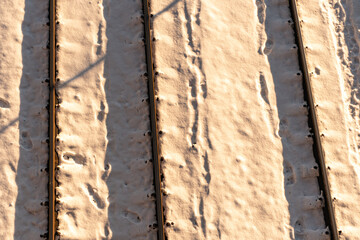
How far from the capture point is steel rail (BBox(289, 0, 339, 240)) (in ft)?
13.8

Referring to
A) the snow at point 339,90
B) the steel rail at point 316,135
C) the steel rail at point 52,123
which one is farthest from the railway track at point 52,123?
the snow at point 339,90

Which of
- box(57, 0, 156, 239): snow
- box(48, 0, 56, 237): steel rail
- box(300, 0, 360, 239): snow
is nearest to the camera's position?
box(48, 0, 56, 237): steel rail

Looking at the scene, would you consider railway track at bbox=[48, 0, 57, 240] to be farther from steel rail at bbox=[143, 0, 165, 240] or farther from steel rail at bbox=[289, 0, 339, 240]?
steel rail at bbox=[289, 0, 339, 240]

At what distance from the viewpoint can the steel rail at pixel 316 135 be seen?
421 cm

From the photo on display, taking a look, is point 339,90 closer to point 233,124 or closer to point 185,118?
point 233,124

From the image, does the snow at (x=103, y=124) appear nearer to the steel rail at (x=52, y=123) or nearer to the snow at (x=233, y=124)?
the steel rail at (x=52, y=123)

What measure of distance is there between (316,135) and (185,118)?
119 centimetres

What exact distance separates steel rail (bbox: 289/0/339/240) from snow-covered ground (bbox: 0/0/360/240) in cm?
6

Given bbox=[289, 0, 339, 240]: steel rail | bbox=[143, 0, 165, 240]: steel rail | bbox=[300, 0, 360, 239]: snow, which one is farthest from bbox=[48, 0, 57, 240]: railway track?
bbox=[300, 0, 360, 239]: snow

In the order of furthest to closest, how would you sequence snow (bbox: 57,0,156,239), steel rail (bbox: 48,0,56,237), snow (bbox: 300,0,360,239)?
snow (bbox: 300,0,360,239), snow (bbox: 57,0,156,239), steel rail (bbox: 48,0,56,237)

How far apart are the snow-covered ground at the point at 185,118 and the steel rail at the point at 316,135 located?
0.21 ft

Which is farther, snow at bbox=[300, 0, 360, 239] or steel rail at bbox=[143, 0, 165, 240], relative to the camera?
snow at bbox=[300, 0, 360, 239]

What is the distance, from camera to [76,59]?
464cm

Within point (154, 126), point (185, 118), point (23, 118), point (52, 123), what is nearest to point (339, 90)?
point (185, 118)
